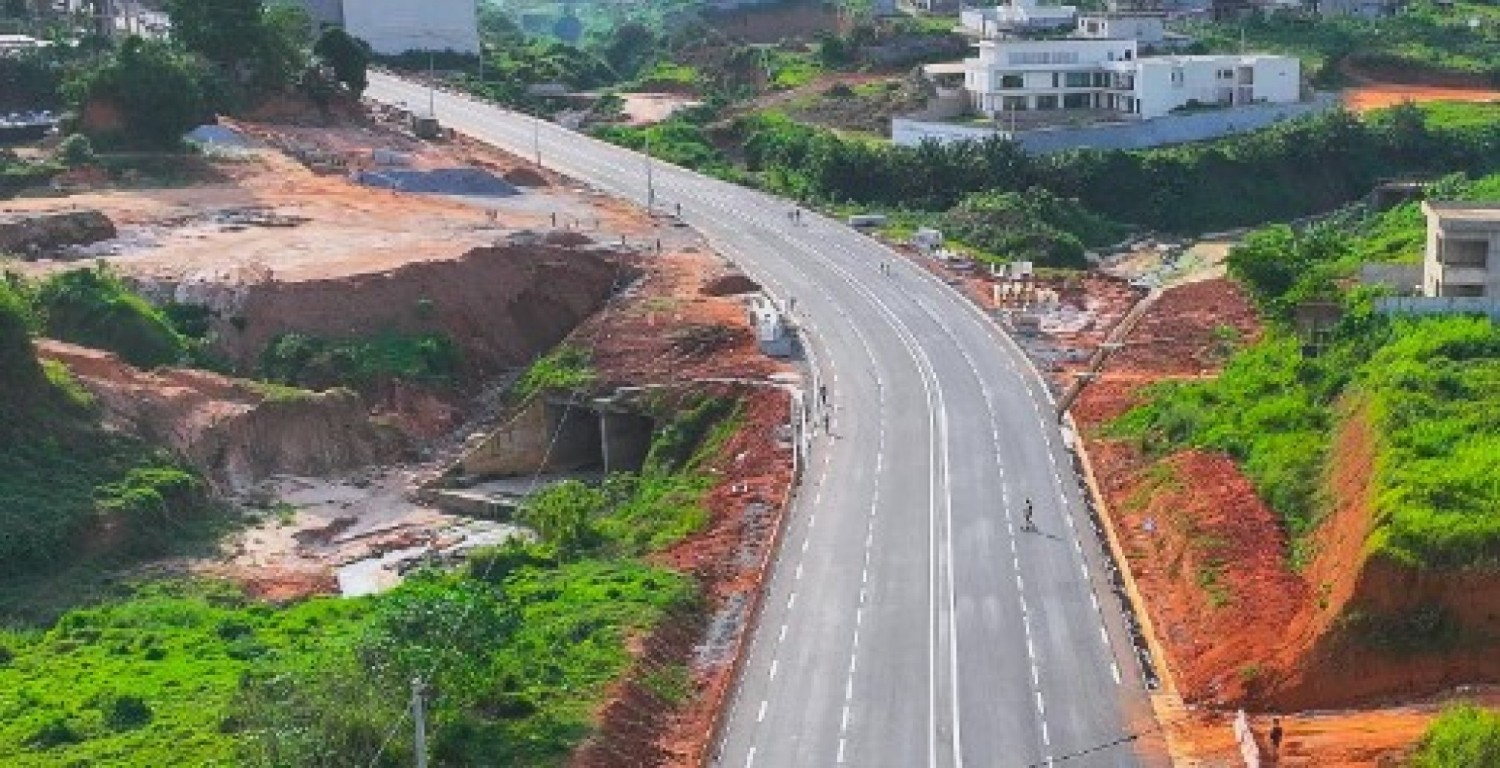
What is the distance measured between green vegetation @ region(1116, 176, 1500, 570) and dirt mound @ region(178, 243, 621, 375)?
27407 mm

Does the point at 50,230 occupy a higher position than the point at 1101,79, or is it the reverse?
the point at 1101,79

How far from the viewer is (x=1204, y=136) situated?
11706cm

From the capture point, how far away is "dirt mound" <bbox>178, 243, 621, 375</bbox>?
242ft

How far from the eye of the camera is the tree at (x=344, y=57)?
4417 inches

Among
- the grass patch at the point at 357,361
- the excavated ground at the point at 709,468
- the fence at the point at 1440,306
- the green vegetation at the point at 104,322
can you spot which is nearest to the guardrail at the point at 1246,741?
the excavated ground at the point at 709,468

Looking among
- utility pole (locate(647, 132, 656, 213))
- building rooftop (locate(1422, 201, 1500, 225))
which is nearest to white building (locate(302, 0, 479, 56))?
utility pole (locate(647, 132, 656, 213))

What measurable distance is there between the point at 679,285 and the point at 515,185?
2194 centimetres

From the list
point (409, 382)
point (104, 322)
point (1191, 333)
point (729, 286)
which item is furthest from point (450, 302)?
point (1191, 333)

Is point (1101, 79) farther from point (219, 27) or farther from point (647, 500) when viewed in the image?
point (647, 500)

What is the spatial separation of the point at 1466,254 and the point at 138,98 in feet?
212

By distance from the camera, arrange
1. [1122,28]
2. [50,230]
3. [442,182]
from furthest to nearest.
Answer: [1122,28] < [442,182] < [50,230]

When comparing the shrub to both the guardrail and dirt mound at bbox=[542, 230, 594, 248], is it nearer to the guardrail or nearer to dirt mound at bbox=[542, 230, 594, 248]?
dirt mound at bbox=[542, 230, 594, 248]

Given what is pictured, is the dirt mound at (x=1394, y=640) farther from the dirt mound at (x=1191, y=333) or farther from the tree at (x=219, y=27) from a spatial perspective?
the tree at (x=219, y=27)

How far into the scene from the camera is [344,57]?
11262 cm
